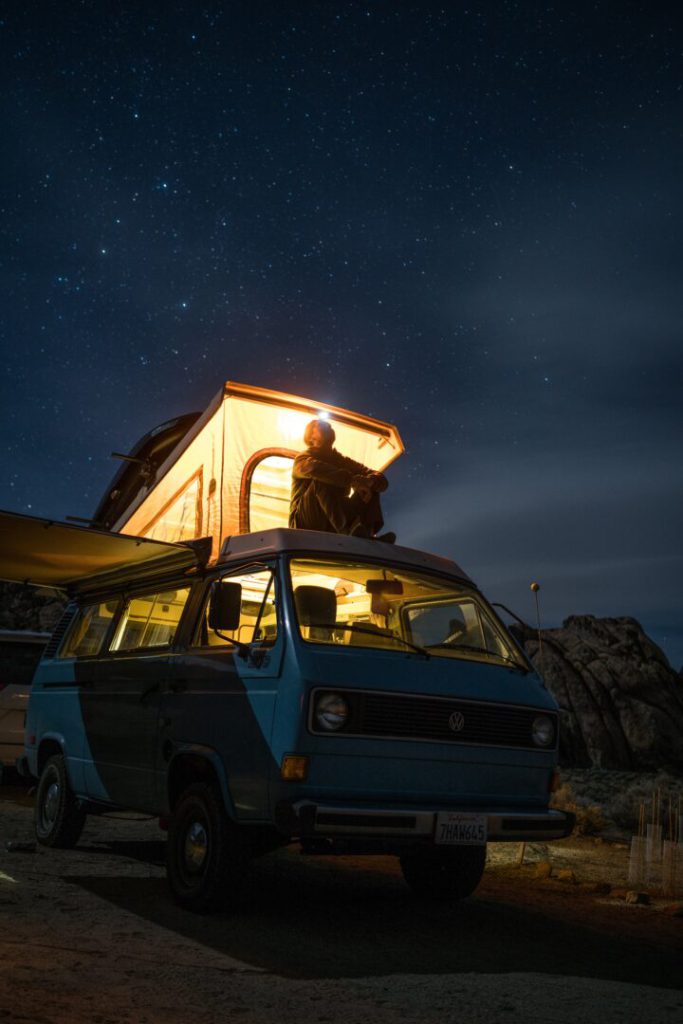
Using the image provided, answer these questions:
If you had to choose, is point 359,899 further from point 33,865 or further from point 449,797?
point 33,865

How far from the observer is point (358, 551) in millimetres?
6234

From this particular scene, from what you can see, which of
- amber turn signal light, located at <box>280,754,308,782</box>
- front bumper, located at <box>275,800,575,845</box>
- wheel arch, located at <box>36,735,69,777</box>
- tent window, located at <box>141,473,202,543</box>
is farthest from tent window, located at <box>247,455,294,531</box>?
front bumper, located at <box>275,800,575,845</box>

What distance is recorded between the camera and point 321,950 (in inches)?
192

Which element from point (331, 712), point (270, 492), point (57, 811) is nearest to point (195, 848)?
point (331, 712)

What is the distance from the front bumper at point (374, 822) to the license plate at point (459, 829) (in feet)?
0.12

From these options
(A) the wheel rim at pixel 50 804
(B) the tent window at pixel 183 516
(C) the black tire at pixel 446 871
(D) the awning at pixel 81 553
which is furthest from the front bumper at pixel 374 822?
(B) the tent window at pixel 183 516

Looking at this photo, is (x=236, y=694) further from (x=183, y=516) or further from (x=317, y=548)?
(x=183, y=516)

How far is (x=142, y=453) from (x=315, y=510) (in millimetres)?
11513

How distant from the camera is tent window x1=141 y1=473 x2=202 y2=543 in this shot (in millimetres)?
9469

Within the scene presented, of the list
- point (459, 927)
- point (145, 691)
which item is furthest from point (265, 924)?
point (145, 691)

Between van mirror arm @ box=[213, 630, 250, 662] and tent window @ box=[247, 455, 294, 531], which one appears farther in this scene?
tent window @ box=[247, 455, 294, 531]

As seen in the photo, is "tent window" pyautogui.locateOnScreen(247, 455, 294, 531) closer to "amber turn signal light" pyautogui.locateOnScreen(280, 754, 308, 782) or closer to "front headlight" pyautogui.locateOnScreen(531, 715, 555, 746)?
"front headlight" pyautogui.locateOnScreen(531, 715, 555, 746)

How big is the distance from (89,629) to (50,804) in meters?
1.54

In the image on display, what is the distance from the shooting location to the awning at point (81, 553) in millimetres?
6867
